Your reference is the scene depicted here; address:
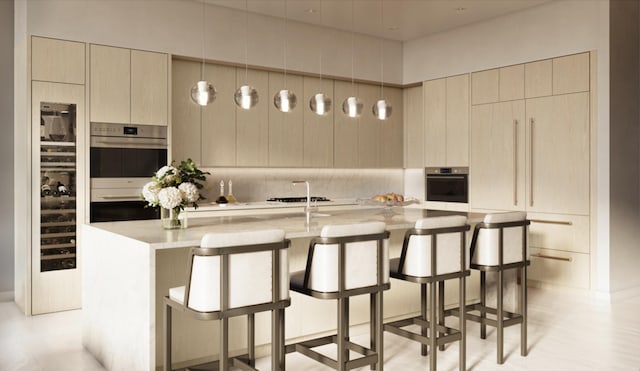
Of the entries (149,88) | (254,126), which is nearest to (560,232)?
(254,126)

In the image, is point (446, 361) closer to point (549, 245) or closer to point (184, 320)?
point (184, 320)

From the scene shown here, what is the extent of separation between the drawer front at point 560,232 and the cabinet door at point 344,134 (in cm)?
228

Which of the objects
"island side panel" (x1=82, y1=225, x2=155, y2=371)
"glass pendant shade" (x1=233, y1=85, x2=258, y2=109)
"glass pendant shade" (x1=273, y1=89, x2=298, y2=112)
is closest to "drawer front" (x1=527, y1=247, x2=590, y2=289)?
"glass pendant shade" (x1=273, y1=89, x2=298, y2=112)

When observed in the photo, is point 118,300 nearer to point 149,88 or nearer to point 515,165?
point 149,88

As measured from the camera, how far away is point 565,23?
5711 mm

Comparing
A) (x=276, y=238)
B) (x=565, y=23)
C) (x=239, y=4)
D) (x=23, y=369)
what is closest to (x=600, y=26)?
(x=565, y=23)

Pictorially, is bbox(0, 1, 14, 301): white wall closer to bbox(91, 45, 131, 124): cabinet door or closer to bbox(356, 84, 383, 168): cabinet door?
bbox(91, 45, 131, 124): cabinet door

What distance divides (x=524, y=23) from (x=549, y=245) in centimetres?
237

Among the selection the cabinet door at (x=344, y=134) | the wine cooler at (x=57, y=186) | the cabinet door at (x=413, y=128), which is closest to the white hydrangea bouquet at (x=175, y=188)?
the wine cooler at (x=57, y=186)

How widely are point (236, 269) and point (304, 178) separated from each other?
4.58 metres

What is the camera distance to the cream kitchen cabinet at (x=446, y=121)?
22.0 ft

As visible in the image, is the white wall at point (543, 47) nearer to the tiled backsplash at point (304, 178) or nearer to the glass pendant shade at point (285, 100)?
the tiled backsplash at point (304, 178)

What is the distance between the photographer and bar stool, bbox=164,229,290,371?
8.57 feet

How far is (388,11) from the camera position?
239 inches
